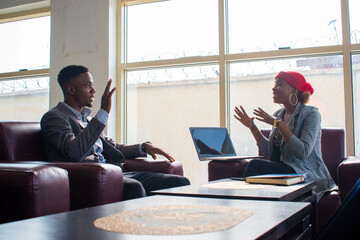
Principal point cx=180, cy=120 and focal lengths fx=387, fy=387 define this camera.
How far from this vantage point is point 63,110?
256 centimetres

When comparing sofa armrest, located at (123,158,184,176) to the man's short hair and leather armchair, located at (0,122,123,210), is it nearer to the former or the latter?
the man's short hair

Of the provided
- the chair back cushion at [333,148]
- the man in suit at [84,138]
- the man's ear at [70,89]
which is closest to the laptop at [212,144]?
the man in suit at [84,138]

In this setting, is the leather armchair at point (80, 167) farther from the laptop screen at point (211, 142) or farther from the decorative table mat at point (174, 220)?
the decorative table mat at point (174, 220)

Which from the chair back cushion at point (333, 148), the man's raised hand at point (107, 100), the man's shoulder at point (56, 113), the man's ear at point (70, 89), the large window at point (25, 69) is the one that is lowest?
the chair back cushion at point (333, 148)

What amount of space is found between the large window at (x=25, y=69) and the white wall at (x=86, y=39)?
468 mm

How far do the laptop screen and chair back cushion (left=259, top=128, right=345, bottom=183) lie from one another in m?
0.75

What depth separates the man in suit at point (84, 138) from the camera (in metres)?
2.25

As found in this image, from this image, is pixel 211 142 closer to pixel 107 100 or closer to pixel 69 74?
pixel 107 100

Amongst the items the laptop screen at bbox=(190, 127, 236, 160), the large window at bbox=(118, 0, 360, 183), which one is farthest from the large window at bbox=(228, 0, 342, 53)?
the laptop screen at bbox=(190, 127, 236, 160)

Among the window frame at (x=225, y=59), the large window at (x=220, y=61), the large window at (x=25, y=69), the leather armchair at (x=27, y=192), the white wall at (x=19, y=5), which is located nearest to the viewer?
the leather armchair at (x=27, y=192)

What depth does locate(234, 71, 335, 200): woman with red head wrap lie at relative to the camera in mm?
2736

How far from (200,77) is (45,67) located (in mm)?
2193

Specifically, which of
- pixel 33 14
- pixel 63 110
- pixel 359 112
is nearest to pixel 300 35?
pixel 359 112

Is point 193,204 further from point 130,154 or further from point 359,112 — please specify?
point 359,112
